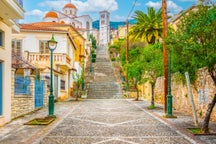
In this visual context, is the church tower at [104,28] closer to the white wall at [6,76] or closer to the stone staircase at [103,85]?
the stone staircase at [103,85]

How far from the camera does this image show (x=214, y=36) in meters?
10.4

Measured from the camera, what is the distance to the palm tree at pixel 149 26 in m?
39.6

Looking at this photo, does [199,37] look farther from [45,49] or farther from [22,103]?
[45,49]

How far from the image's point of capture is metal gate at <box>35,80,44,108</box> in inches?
824

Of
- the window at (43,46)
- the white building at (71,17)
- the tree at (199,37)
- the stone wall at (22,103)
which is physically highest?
the white building at (71,17)

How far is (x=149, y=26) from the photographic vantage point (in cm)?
3953

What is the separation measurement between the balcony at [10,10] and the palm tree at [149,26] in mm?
27562

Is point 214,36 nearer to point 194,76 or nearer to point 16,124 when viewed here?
point 194,76

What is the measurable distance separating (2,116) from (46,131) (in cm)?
238

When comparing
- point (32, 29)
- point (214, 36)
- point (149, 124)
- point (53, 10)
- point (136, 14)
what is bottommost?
point (149, 124)

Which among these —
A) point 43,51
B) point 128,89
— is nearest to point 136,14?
point 128,89

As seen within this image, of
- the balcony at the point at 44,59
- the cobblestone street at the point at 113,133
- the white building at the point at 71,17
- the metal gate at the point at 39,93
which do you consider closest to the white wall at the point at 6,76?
the cobblestone street at the point at 113,133

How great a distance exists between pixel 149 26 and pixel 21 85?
994 inches

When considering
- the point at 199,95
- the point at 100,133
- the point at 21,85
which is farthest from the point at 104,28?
the point at 100,133
